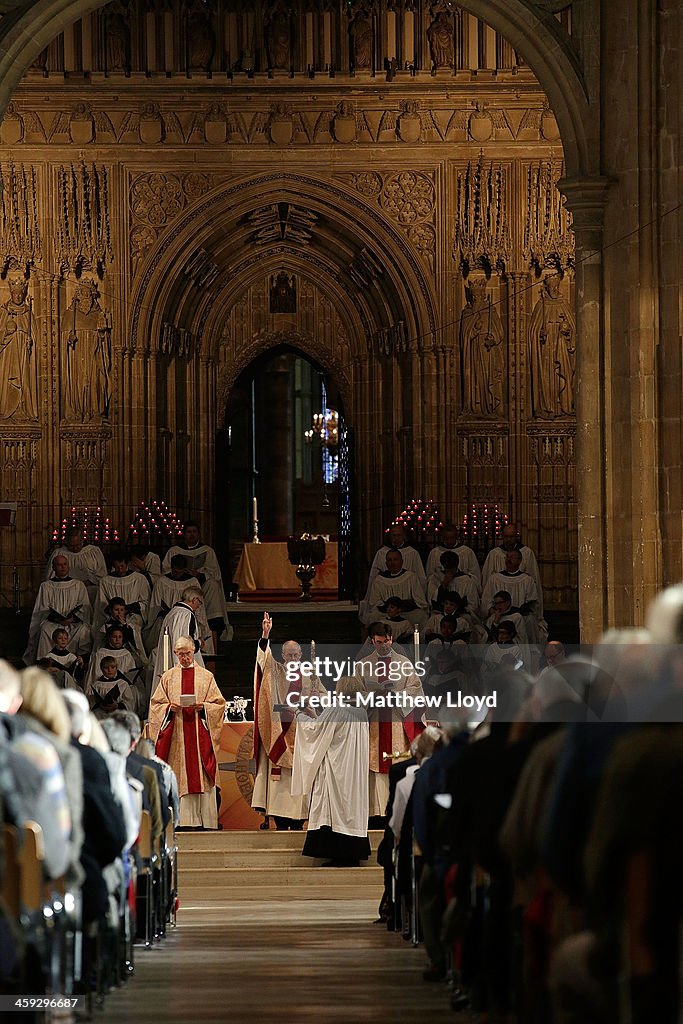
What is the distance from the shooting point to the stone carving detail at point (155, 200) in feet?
75.7

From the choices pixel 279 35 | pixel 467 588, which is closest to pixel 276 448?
pixel 279 35

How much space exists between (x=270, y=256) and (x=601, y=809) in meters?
20.8

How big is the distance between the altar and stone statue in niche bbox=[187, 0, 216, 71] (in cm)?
719

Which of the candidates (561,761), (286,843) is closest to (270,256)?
(286,843)

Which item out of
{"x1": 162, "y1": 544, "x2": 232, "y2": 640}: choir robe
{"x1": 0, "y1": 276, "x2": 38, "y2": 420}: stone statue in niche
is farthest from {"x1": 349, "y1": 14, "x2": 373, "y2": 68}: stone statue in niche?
{"x1": 162, "y1": 544, "x2": 232, "y2": 640}: choir robe

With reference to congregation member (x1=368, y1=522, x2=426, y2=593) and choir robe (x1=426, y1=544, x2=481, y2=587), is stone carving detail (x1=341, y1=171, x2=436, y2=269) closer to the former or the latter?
congregation member (x1=368, y1=522, x2=426, y2=593)

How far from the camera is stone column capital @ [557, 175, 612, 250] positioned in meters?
14.9

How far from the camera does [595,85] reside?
15.1 meters

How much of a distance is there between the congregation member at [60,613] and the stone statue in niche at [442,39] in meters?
8.40

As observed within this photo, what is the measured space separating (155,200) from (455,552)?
21.8 ft

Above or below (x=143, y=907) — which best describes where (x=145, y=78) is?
above

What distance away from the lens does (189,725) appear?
15164mm

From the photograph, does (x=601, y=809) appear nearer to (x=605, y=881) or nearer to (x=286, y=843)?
(x=605, y=881)

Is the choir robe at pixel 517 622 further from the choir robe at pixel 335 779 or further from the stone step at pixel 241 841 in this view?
the stone step at pixel 241 841
